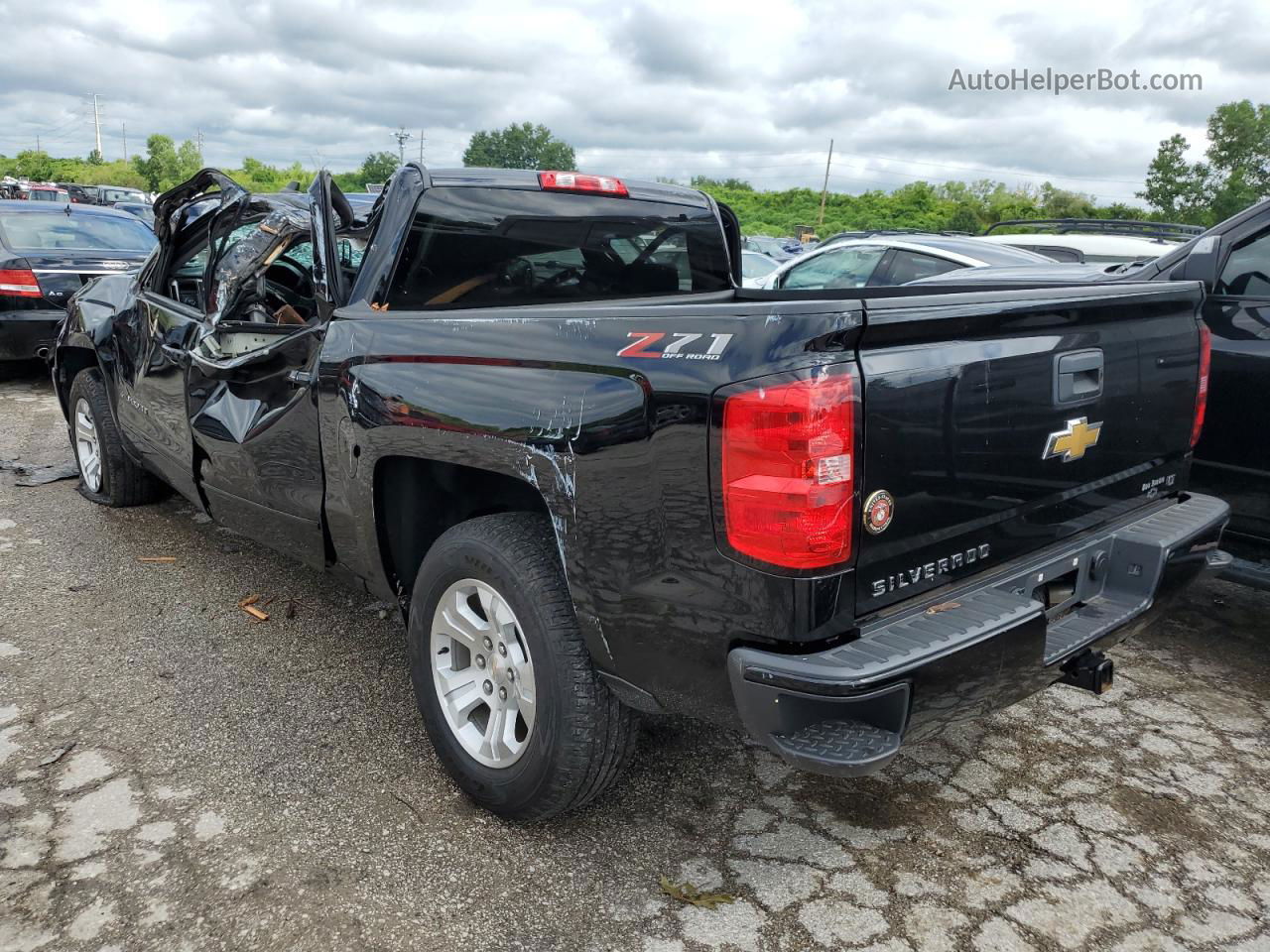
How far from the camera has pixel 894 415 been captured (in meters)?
1.99

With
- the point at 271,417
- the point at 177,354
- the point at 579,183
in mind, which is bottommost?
the point at 271,417

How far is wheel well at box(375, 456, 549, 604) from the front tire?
16 centimetres

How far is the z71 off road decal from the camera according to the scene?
6.56 feet

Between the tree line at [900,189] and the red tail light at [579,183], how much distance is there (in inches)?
26.1

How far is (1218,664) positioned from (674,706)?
2.74 m

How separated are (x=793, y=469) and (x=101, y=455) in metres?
4.70

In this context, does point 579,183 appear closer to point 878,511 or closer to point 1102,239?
point 878,511

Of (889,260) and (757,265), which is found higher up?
(889,260)

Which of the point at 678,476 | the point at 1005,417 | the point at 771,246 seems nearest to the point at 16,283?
the point at 678,476

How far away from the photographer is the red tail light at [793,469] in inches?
74.2

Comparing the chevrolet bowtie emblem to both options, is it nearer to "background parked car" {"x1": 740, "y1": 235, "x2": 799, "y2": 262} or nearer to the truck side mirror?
the truck side mirror

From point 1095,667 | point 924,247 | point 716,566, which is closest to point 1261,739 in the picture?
point 1095,667

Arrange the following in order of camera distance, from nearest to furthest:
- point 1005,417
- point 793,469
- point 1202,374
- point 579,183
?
point 793,469, point 1005,417, point 1202,374, point 579,183

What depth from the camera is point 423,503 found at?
299 centimetres
